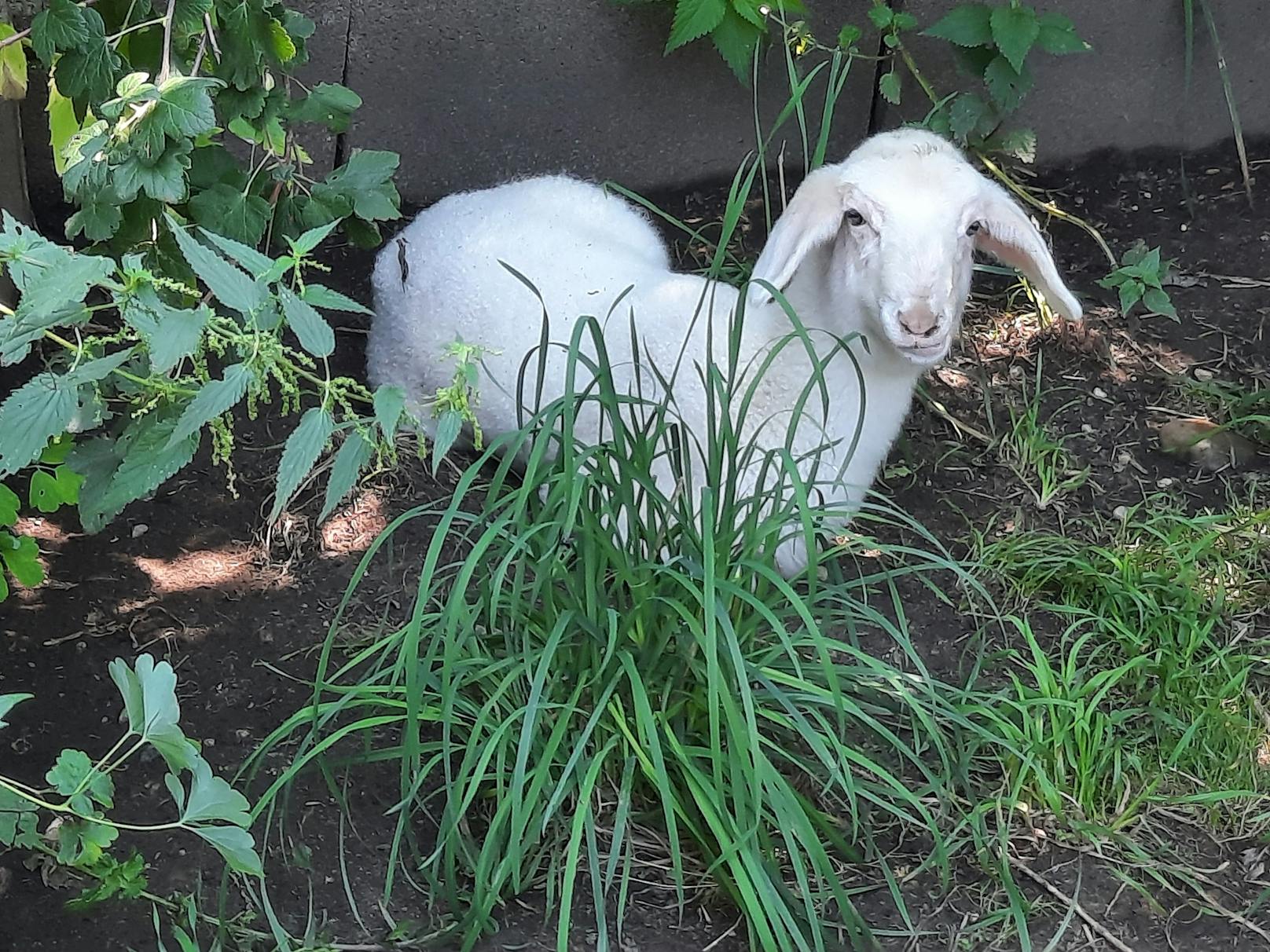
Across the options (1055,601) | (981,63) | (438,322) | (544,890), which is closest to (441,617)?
(544,890)

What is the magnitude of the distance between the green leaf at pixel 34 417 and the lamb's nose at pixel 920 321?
1.41 meters

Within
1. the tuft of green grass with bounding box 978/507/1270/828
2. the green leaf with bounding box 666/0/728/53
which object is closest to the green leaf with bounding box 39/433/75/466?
the tuft of green grass with bounding box 978/507/1270/828

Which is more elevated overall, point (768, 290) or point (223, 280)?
point (223, 280)

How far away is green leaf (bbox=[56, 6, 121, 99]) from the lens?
6.71ft

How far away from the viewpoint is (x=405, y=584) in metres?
2.68

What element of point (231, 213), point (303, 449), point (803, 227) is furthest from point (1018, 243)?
point (303, 449)

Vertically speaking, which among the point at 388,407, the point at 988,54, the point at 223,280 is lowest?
the point at 988,54

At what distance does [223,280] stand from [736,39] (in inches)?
91.2

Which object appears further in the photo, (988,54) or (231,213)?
(988,54)

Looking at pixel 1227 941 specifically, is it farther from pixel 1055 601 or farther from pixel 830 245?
pixel 830 245

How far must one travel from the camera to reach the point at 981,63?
140 inches

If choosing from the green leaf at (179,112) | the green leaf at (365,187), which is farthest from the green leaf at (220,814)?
the green leaf at (365,187)

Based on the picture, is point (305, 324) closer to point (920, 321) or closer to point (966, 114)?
point (920, 321)

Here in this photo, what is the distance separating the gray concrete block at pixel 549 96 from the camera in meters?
3.59
